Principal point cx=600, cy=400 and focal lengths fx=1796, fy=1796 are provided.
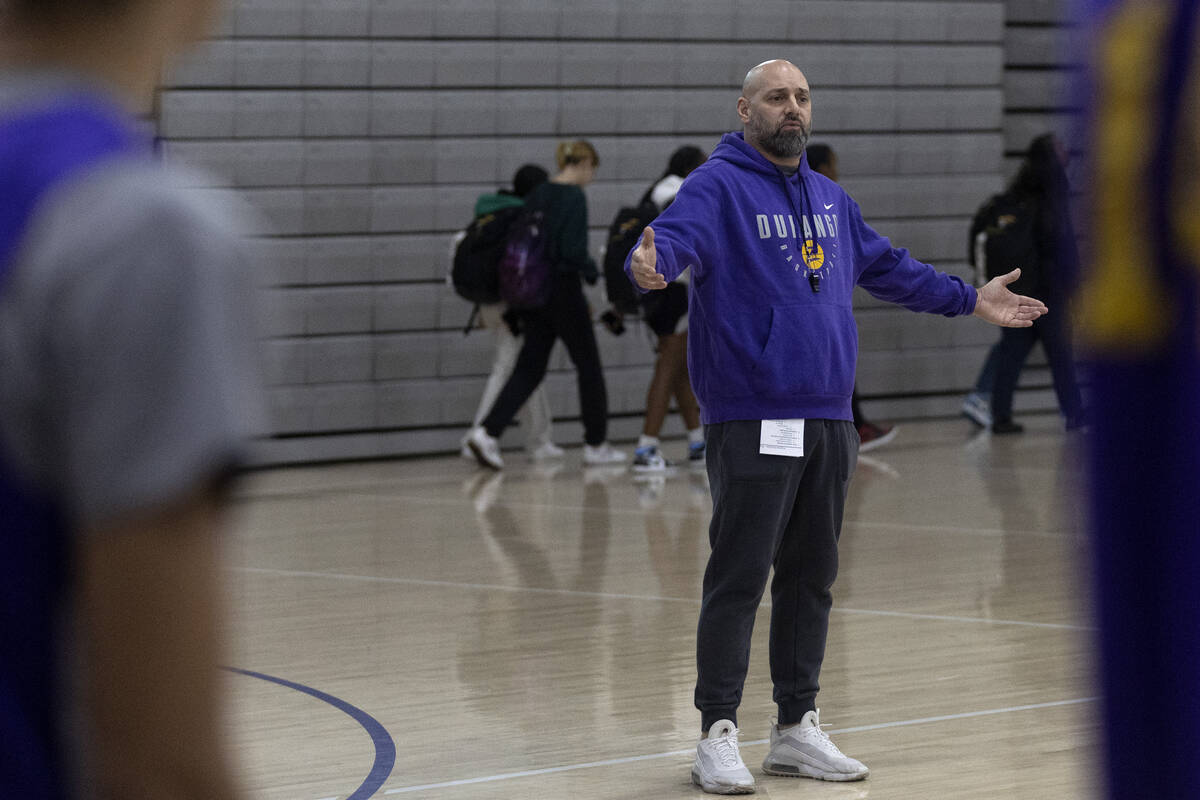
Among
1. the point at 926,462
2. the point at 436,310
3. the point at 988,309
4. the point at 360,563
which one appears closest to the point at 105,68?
the point at 988,309

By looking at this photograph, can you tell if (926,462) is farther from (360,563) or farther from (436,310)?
(360,563)

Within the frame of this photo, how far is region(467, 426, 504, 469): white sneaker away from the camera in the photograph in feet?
38.8

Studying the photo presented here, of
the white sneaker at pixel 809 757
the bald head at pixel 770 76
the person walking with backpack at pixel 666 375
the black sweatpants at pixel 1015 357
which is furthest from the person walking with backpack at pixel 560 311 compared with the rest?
the white sneaker at pixel 809 757

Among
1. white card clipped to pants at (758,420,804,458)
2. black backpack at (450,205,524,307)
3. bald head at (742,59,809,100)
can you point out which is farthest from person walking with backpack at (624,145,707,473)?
white card clipped to pants at (758,420,804,458)

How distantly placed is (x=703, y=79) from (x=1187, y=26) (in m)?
13.5

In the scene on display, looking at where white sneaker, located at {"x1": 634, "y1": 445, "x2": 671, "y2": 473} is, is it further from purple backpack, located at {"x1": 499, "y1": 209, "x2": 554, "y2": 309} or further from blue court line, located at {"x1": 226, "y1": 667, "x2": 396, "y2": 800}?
blue court line, located at {"x1": 226, "y1": 667, "x2": 396, "y2": 800}

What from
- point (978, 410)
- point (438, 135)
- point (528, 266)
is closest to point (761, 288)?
point (528, 266)

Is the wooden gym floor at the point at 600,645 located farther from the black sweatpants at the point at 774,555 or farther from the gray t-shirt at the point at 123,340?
the black sweatpants at the point at 774,555

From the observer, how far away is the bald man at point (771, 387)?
177 inches

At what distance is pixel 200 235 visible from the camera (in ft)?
3.22

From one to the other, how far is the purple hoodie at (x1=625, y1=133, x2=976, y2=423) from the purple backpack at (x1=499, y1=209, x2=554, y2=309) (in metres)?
6.84

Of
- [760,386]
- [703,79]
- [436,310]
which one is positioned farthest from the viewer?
[703,79]

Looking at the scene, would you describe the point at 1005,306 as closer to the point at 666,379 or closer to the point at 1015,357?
the point at 666,379

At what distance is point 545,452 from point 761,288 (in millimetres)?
8197
